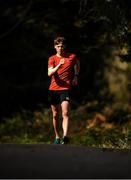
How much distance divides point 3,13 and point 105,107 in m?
4.79

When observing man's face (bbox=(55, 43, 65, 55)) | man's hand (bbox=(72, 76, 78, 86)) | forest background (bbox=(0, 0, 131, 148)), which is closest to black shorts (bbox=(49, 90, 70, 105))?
man's hand (bbox=(72, 76, 78, 86))

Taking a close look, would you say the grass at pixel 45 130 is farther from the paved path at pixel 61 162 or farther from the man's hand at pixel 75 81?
the paved path at pixel 61 162

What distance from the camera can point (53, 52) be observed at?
22125 millimetres

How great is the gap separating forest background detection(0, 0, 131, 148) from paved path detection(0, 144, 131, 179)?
292 cm

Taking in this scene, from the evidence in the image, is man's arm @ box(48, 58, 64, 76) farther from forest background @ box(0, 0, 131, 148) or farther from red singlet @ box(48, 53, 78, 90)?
forest background @ box(0, 0, 131, 148)

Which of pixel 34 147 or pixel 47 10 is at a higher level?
pixel 47 10

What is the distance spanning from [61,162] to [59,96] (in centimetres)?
251

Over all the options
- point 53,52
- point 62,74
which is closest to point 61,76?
point 62,74

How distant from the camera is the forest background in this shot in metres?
15.9

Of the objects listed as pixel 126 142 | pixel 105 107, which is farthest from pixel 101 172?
pixel 105 107

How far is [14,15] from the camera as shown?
2433 centimetres

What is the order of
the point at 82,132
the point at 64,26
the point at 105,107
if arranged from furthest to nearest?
the point at 105,107, the point at 64,26, the point at 82,132

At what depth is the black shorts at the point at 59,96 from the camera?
12.4 meters

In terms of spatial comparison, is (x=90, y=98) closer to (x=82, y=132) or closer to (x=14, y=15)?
(x=14, y=15)
